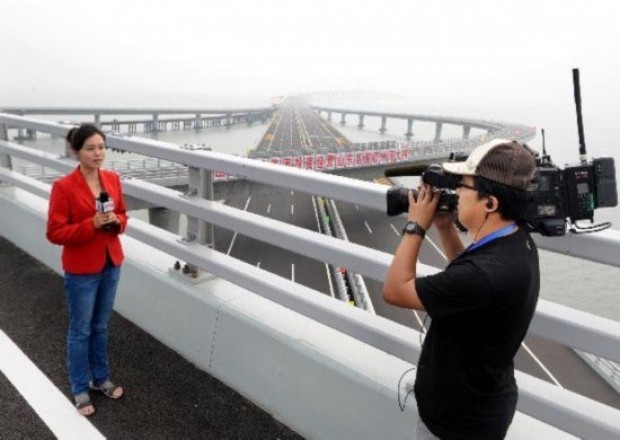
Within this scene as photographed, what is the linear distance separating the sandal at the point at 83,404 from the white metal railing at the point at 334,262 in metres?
1.15

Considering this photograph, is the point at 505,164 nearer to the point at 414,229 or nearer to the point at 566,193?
the point at 566,193

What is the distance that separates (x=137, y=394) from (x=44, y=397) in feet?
1.98

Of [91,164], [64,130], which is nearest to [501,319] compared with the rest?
[91,164]

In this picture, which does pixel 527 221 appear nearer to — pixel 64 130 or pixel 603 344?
pixel 603 344

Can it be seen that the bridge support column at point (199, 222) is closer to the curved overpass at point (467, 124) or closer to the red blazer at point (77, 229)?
the red blazer at point (77, 229)

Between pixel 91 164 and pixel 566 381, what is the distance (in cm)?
3171

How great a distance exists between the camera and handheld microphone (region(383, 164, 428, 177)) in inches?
77.1

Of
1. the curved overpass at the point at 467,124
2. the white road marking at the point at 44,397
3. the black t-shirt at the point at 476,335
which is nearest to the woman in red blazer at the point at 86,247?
the white road marking at the point at 44,397

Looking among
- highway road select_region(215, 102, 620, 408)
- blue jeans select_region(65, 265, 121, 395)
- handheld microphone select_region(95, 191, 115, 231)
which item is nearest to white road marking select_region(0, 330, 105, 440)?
blue jeans select_region(65, 265, 121, 395)

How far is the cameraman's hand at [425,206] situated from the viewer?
5.94ft

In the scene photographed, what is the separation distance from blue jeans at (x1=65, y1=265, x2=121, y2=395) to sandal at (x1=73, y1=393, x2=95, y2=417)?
0.04 m

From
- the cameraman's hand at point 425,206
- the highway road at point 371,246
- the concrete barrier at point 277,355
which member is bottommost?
the highway road at point 371,246

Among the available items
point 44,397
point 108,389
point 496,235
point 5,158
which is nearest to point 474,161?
point 496,235

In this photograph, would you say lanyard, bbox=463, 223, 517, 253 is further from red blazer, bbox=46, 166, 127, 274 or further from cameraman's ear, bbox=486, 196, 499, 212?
red blazer, bbox=46, 166, 127, 274
